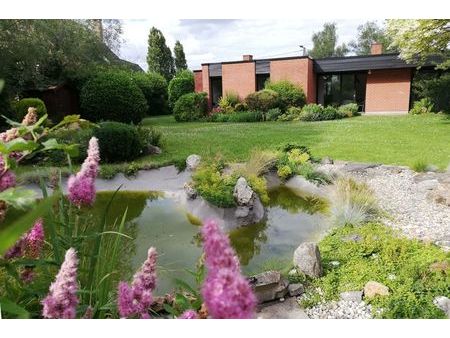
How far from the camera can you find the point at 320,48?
2.43 metres

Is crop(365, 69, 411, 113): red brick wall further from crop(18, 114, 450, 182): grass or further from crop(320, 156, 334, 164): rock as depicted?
crop(320, 156, 334, 164): rock

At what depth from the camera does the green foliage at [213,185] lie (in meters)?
2.89

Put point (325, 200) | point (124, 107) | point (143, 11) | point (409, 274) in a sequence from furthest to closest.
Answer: point (325, 200) < point (124, 107) < point (409, 274) < point (143, 11)

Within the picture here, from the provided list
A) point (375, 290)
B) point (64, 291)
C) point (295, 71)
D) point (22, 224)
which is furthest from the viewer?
point (295, 71)

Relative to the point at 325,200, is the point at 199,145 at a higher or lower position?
higher

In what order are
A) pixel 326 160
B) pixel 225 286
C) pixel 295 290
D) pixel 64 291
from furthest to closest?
pixel 326 160 → pixel 295 290 → pixel 64 291 → pixel 225 286

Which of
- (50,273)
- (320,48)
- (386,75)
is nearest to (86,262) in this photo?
(50,273)

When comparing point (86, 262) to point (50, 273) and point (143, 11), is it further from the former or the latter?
point (143, 11)

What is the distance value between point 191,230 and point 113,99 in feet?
3.48

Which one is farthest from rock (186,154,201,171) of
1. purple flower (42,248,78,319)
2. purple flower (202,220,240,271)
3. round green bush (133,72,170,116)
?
purple flower (202,220,240,271)

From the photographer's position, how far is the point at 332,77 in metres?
2.53

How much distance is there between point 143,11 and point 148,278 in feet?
3.99

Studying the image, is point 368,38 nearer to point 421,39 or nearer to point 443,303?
point 421,39

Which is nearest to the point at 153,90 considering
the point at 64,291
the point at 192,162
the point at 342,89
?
the point at 192,162
